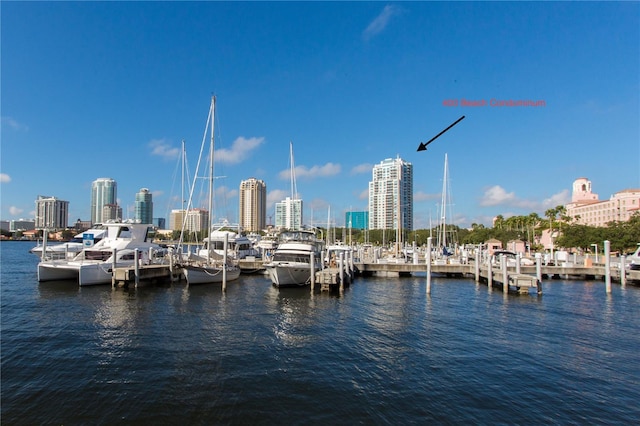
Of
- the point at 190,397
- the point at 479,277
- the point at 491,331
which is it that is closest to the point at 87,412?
the point at 190,397

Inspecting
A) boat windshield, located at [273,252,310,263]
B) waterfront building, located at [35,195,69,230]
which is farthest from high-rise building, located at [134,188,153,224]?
boat windshield, located at [273,252,310,263]

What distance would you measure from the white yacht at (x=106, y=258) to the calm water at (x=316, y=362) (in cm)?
537

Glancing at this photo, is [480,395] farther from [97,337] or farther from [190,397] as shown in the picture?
[97,337]

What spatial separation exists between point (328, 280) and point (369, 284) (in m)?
8.03

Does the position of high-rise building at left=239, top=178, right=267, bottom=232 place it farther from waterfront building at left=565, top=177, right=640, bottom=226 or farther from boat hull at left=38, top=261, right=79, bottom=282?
boat hull at left=38, top=261, right=79, bottom=282

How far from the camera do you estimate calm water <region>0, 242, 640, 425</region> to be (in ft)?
33.9

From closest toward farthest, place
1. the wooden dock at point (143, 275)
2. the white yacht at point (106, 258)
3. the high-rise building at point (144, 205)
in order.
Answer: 1. the wooden dock at point (143, 275)
2. the white yacht at point (106, 258)
3. the high-rise building at point (144, 205)

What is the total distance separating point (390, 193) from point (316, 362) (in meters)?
123

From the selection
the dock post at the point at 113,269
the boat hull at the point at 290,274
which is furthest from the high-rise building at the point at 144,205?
the boat hull at the point at 290,274

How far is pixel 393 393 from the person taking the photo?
37.9 ft

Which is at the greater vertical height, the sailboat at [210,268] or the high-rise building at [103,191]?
the high-rise building at [103,191]

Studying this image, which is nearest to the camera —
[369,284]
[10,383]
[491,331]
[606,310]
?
[10,383]

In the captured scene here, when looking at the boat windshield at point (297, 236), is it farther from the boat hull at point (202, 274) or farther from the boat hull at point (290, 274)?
the boat hull at point (290, 274)

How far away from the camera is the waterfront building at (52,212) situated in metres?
169
